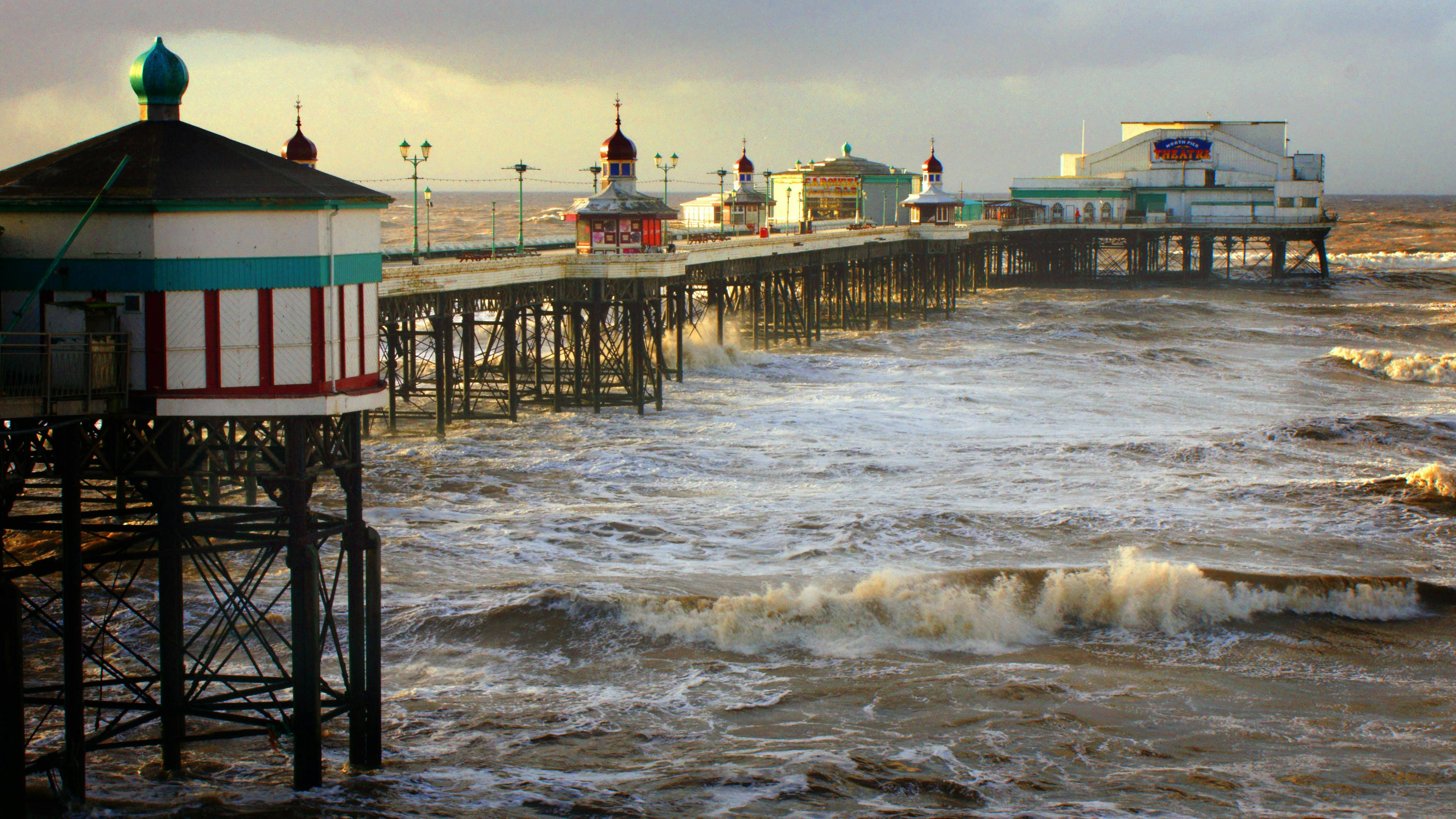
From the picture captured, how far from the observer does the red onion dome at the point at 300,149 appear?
36250 mm

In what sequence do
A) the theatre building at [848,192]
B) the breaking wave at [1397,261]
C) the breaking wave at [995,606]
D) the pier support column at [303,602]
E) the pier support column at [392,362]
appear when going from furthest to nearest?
the breaking wave at [1397,261] < the theatre building at [848,192] < the pier support column at [392,362] < the breaking wave at [995,606] < the pier support column at [303,602]

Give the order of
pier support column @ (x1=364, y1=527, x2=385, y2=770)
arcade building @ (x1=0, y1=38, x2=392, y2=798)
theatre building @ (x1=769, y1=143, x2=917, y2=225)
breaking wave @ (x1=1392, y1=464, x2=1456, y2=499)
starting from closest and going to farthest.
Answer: arcade building @ (x1=0, y1=38, x2=392, y2=798) → pier support column @ (x1=364, y1=527, x2=385, y2=770) → breaking wave @ (x1=1392, y1=464, x2=1456, y2=499) → theatre building @ (x1=769, y1=143, x2=917, y2=225)

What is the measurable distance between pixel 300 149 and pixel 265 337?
26.1m

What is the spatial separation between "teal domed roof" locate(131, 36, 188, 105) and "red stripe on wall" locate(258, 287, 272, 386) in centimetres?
237

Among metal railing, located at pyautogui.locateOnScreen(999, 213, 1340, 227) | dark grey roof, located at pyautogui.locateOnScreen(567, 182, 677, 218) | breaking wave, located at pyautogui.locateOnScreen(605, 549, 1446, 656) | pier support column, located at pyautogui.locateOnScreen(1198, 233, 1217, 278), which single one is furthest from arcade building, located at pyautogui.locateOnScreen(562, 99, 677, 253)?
pier support column, located at pyautogui.locateOnScreen(1198, 233, 1217, 278)

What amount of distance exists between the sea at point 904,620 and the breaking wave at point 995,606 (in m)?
0.05

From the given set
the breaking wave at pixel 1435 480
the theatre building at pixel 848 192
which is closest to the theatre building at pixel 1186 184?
the theatre building at pixel 848 192

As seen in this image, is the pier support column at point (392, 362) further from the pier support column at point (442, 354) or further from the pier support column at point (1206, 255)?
the pier support column at point (1206, 255)

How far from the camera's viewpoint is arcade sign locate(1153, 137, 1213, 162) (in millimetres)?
88625

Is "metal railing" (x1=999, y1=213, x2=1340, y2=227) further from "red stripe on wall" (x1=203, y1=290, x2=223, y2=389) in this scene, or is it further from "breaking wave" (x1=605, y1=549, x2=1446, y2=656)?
"red stripe on wall" (x1=203, y1=290, x2=223, y2=389)

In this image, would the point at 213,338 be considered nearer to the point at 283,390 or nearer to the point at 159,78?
the point at 283,390

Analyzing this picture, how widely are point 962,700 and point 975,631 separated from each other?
253 centimetres

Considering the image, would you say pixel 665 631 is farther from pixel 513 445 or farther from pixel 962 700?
pixel 513 445

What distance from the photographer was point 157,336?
11.7 meters
